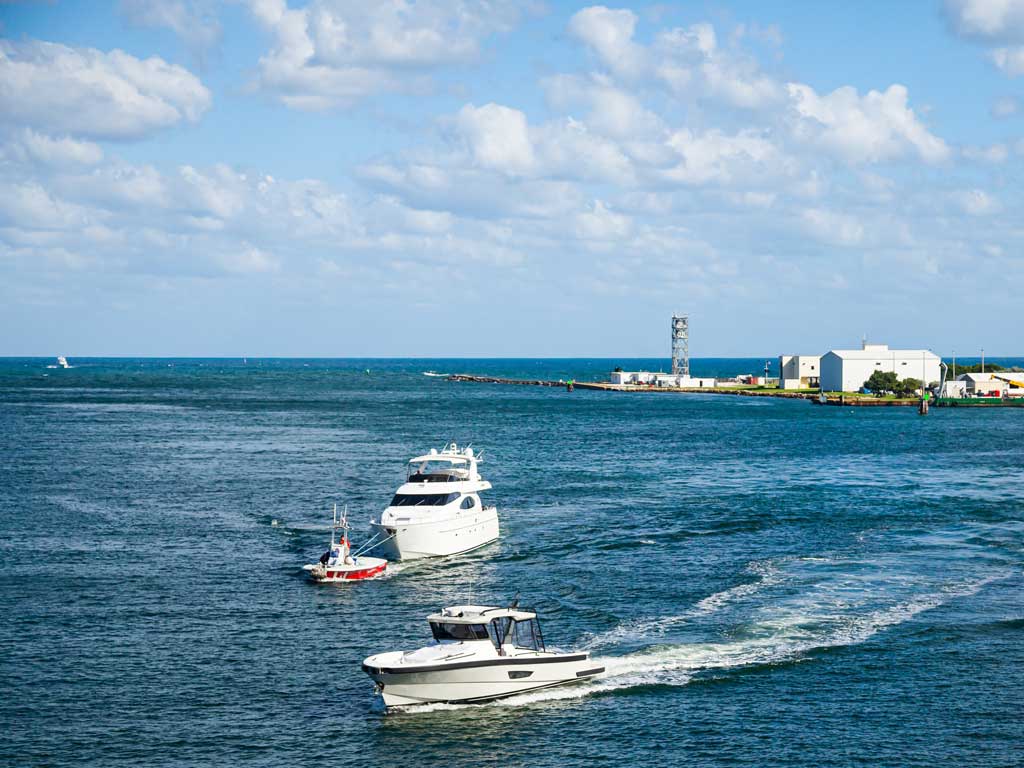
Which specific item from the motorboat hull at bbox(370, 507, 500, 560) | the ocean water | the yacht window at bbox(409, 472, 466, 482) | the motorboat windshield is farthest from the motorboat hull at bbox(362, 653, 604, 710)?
the yacht window at bbox(409, 472, 466, 482)

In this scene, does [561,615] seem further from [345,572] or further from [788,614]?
[345,572]

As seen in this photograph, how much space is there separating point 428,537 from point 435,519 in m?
1.05

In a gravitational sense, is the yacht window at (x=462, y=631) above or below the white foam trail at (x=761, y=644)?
above

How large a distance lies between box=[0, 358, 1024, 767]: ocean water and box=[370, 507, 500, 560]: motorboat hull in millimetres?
1022

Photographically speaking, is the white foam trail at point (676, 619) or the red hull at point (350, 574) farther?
the red hull at point (350, 574)

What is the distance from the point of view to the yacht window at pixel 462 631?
128ft

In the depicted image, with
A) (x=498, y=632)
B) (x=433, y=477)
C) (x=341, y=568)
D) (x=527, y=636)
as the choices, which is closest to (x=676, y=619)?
(x=527, y=636)

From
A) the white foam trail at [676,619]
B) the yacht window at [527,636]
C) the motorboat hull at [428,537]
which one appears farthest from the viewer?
the motorboat hull at [428,537]

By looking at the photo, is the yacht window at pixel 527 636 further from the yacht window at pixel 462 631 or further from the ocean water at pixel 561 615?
the ocean water at pixel 561 615

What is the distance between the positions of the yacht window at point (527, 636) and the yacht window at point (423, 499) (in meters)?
22.9

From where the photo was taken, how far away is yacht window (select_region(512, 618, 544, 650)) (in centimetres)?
3962

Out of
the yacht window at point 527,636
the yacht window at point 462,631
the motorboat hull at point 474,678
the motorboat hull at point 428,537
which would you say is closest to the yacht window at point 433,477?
the motorboat hull at point 428,537

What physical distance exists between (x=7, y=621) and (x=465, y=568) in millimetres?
22061

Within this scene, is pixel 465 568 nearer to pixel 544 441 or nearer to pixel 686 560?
pixel 686 560
